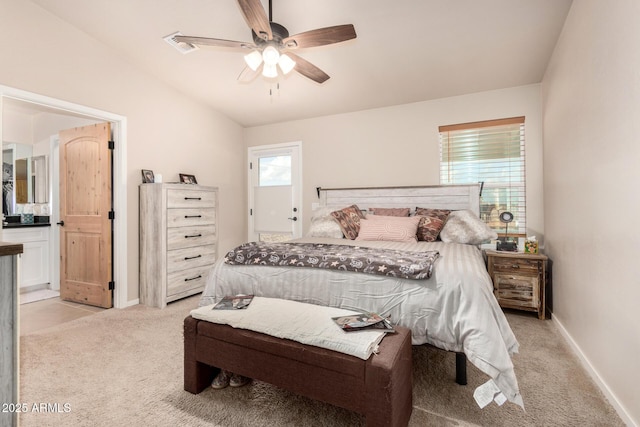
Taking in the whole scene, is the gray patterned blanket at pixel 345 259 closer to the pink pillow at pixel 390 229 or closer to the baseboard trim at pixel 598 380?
the pink pillow at pixel 390 229

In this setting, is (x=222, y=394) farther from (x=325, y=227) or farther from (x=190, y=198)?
(x=190, y=198)

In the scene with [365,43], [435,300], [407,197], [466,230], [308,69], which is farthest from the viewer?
[407,197]

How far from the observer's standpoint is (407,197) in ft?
12.4

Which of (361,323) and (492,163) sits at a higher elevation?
(492,163)

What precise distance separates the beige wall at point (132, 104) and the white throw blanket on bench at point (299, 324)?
93.9 inches

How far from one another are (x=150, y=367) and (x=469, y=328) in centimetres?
202

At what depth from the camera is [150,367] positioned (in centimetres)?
199

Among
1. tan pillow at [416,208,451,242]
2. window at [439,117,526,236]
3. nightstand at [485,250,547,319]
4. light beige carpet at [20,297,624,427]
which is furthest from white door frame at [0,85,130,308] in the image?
nightstand at [485,250,547,319]

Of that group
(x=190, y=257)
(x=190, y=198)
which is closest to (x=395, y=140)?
(x=190, y=198)

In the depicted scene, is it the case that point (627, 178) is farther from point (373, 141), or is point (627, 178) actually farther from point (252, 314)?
point (373, 141)

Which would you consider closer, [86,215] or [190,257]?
[86,215]

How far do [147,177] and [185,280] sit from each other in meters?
1.29

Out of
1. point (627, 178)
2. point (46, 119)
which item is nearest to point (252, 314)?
point (627, 178)

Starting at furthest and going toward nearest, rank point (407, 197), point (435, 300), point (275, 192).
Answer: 1. point (275, 192)
2. point (407, 197)
3. point (435, 300)
